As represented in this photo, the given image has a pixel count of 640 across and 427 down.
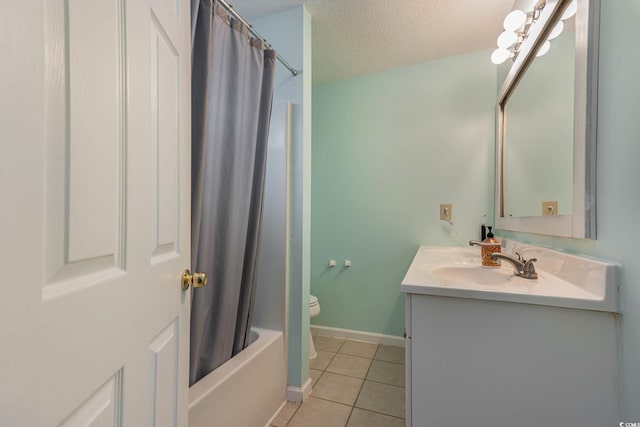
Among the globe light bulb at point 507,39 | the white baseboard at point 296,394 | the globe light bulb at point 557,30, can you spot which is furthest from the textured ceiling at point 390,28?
the white baseboard at point 296,394

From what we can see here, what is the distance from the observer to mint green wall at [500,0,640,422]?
70 cm

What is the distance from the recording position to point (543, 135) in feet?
4.04

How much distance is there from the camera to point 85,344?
384mm

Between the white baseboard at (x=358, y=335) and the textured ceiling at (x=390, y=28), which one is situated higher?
the textured ceiling at (x=390, y=28)

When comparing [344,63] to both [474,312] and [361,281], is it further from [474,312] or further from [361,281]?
[474,312]

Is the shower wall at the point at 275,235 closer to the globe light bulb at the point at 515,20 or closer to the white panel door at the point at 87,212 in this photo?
the white panel door at the point at 87,212

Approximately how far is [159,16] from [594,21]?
50.4 inches

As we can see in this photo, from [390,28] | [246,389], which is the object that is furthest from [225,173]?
[390,28]

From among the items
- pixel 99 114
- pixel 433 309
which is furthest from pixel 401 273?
pixel 99 114

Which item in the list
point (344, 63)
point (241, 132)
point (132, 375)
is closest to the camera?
point (132, 375)

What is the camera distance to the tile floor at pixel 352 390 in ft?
4.70

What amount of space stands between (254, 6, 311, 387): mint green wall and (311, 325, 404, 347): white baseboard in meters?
0.83

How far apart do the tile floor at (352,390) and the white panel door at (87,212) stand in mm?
1073

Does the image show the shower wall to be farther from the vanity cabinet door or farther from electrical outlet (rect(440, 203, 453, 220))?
electrical outlet (rect(440, 203, 453, 220))
